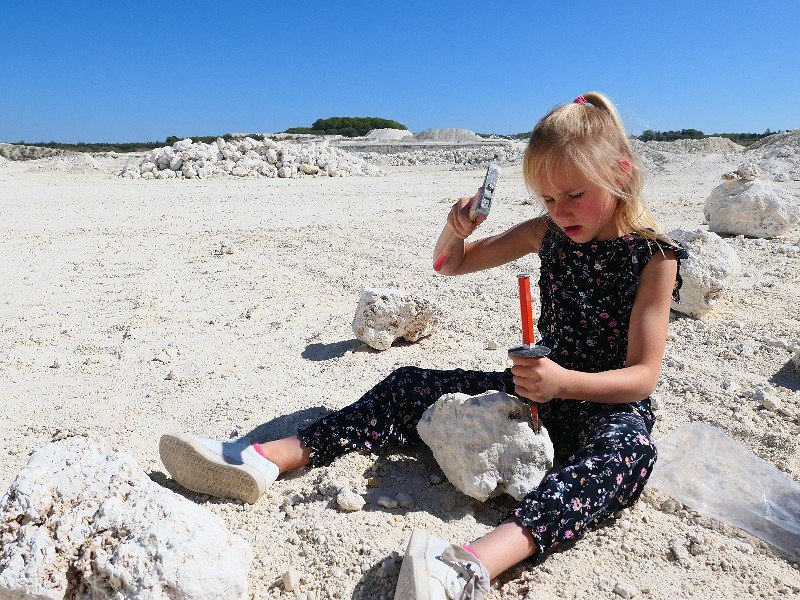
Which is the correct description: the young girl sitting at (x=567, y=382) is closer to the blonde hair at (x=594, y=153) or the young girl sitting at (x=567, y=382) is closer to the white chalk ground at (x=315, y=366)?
the blonde hair at (x=594, y=153)

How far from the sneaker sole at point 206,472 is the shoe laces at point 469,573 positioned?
0.71 m

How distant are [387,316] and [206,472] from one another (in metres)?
1.36

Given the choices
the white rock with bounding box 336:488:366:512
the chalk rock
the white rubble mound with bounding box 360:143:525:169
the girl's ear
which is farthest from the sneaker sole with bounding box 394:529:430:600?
the white rubble mound with bounding box 360:143:525:169

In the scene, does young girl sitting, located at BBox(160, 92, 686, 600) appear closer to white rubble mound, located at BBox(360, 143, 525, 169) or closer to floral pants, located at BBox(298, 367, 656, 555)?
floral pants, located at BBox(298, 367, 656, 555)

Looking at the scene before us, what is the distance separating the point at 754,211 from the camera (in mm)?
6078

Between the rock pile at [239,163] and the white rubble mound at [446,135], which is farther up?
the white rubble mound at [446,135]

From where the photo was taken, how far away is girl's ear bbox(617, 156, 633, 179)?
7.06 feet

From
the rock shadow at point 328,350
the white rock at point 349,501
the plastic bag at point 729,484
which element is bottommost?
the white rock at point 349,501

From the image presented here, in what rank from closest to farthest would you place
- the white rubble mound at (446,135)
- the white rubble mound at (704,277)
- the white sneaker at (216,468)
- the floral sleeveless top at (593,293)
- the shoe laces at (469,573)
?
the shoe laces at (469,573) < the white sneaker at (216,468) < the floral sleeveless top at (593,293) < the white rubble mound at (704,277) < the white rubble mound at (446,135)

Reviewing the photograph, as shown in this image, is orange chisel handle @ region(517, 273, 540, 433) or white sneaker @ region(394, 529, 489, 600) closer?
white sneaker @ region(394, 529, 489, 600)

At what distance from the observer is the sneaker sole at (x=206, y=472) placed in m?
2.07

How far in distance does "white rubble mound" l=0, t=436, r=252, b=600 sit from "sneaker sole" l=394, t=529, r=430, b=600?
15.5 inches

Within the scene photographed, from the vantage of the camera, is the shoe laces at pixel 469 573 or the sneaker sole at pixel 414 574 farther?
the shoe laces at pixel 469 573

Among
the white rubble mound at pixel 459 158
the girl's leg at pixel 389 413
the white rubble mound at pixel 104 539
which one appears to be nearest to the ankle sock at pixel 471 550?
the white rubble mound at pixel 104 539
